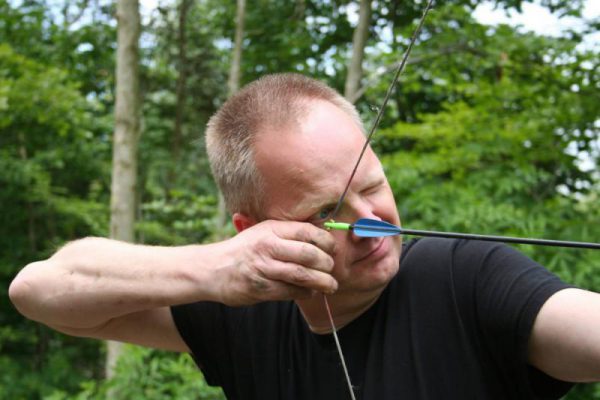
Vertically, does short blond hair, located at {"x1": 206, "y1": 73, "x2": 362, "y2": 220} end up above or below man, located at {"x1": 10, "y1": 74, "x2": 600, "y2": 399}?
above

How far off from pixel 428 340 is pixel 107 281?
2.17ft

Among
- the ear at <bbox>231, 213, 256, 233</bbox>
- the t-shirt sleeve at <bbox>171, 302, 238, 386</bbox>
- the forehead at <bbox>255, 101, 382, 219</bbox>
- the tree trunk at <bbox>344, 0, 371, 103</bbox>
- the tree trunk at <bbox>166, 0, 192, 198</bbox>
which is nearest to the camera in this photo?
the forehead at <bbox>255, 101, 382, 219</bbox>

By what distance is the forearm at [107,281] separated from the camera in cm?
116

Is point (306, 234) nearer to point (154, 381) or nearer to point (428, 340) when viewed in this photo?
point (428, 340)

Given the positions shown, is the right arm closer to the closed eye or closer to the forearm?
the forearm

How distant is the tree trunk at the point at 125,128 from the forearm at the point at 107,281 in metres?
3.26

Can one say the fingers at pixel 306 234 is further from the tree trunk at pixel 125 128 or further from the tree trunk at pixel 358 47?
the tree trunk at pixel 125 128

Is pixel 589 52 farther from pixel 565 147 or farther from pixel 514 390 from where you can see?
pixel 514 390

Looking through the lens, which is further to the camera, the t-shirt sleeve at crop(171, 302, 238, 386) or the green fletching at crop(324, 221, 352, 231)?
the t-shirt sleeve at crop(171, 302, 238, 386)

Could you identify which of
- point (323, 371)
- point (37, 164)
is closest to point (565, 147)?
point (323, 371)

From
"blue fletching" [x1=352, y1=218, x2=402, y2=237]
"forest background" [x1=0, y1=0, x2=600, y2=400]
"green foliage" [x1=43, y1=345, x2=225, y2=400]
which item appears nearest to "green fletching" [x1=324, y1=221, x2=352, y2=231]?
"blue fletching" [x1=352, y1=218, x2=402, y2=237]

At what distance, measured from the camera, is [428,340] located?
3.60 feet

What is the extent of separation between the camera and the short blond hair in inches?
47.4

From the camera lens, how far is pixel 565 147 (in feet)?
10.7
